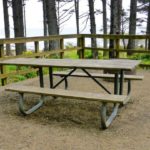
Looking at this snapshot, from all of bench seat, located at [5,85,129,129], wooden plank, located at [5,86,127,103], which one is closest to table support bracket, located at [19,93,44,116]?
bench seat, located at [5,85,129,129]

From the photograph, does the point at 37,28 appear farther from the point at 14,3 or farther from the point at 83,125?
the point at 83,125

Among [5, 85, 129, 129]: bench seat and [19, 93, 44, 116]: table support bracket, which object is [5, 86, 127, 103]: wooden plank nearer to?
[5, 85, 129, 129]: bench seat

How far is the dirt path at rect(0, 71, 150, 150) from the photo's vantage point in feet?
12.1

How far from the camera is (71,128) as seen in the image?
4.23m

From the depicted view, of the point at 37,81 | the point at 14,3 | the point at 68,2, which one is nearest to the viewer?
the point at 37,81

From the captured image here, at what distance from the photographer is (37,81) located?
762 centimetres

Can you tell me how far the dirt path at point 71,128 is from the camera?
3.68 m

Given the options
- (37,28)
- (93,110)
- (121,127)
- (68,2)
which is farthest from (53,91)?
(37,28)

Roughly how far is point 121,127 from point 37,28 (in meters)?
76.5

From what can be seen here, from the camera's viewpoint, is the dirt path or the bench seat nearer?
the dirt path

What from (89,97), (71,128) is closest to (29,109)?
(71,128)

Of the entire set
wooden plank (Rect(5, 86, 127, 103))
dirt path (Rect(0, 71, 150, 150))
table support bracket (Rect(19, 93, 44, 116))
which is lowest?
dirt path (Rect(0, 71, 150, 150))

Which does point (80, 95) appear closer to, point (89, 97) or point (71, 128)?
point (89, 97)

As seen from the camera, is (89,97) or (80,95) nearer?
(89,97)
